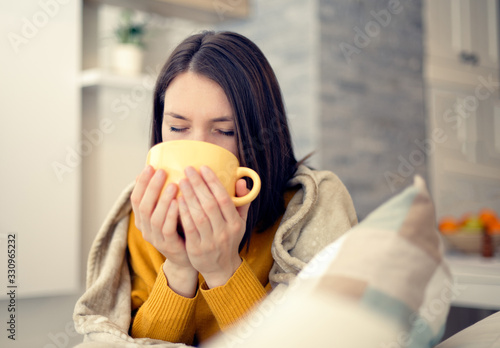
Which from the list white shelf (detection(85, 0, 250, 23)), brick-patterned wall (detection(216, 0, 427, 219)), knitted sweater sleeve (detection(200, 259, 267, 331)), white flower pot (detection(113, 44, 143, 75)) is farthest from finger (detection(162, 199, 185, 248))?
brick-patterned wall (detection(216, 0, 427, 219))

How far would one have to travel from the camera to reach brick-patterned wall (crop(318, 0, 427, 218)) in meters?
3.15

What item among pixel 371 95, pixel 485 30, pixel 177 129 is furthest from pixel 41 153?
pixel 485 30

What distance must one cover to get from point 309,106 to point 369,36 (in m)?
0.76

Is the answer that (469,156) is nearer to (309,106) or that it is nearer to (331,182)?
(309,106)

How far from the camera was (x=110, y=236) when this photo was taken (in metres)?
0.95

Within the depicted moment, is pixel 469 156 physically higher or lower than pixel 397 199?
lower

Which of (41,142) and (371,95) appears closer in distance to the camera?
(41,142)

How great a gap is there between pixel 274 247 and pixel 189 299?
0.16 metres

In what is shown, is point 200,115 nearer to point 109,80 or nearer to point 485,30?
point 109,80

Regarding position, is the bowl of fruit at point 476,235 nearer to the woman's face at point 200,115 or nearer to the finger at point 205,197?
the woman's face at point 200,115

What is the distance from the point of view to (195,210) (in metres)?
0.67

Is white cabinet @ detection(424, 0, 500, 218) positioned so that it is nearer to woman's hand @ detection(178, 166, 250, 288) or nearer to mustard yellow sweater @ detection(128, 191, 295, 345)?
mustard yellow sweater @ detection(128, 191, 295, 345)

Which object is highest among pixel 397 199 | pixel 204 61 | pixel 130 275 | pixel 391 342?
pixel 204 61

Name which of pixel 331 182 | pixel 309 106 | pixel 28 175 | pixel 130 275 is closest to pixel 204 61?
pixel 331 182
